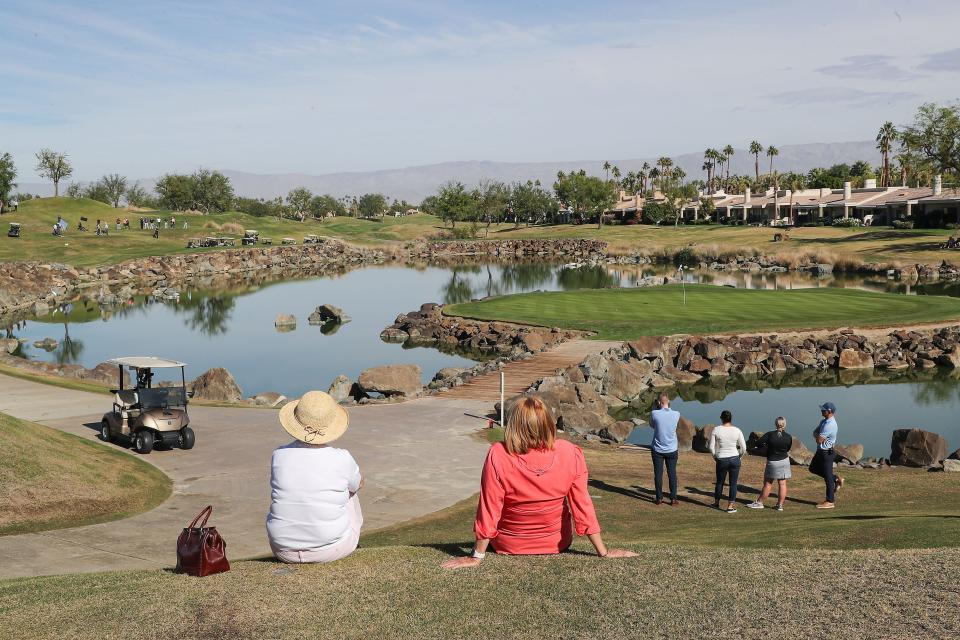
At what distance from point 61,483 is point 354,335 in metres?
41.8

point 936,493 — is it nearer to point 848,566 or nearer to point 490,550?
point 848,566

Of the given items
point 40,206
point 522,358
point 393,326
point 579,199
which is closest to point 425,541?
point 522,358

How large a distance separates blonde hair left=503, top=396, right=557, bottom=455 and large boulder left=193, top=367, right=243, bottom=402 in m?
25.4

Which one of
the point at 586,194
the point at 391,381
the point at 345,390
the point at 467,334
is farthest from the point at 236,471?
the point at 586,194

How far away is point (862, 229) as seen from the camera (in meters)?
120

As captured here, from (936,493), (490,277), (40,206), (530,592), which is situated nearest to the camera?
(530,592)

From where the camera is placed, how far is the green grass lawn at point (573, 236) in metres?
101

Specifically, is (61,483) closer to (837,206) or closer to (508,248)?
(508,248)

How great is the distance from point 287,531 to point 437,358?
129 ft

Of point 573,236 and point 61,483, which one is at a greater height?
point 573,236

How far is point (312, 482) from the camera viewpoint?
9055 mm

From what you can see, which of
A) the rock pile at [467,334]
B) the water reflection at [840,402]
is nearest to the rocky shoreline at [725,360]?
the water reflection at [840,402]

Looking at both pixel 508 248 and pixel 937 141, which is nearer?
pixel 937 141

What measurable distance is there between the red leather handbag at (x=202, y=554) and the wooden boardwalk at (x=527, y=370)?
19.7 meters
